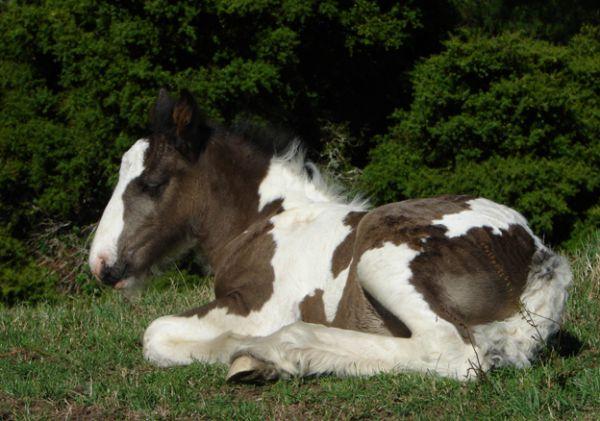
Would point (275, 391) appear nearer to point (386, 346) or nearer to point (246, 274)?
point (386, 346)

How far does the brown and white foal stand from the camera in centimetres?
557

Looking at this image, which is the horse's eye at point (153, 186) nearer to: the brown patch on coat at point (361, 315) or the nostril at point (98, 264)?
the nostril at point (98, 264)

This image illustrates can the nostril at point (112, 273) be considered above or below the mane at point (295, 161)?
below

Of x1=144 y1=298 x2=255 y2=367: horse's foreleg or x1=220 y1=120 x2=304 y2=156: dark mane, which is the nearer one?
x1=144 y1=298 x2=255 y2=367: horse's foreleg

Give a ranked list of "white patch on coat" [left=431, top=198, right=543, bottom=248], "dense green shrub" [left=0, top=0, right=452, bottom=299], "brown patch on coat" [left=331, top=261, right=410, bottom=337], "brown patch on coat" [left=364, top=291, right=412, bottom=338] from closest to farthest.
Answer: "brown patch on coat" [left=364, top=291, right=412, bottom=338] < "brown patch on coat" [left=331, top=261, right=410, bottom=337] < "white patch on coat" [left=431, top=198, right=543, bottom=248] < "dense green shrub" [left=0, top=0, right=452, bottom=299]

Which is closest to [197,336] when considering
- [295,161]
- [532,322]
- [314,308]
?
[314,308]

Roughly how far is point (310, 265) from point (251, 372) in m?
1.37

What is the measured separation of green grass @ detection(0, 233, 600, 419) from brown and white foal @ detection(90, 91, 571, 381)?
17 cm

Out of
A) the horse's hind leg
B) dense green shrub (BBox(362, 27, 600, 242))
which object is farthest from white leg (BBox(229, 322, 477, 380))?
dense green shrub (BBox(362, 27, 600, 242))

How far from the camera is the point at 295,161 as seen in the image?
741 centimetres

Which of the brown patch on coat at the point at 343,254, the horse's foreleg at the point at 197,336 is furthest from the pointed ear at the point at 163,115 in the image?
the brown patch on coat at the point at 343,254

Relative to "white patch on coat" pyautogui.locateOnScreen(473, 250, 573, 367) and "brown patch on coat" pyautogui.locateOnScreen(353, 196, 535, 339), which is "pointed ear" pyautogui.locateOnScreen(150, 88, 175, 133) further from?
"white patch on coat" pyautogui.locateOnScreen(473, 250, 573, 367)

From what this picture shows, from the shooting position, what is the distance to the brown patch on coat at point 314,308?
253 inches

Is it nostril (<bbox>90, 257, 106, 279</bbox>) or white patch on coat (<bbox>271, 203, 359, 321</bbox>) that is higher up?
white patch on coat (<bbox>271, 203, 359, 321</bbox>)
